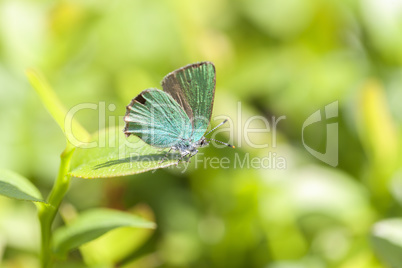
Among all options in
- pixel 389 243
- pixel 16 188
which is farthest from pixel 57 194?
pixel 389 243

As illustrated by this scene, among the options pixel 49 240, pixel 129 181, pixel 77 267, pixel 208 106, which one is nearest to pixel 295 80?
pixel 129 181

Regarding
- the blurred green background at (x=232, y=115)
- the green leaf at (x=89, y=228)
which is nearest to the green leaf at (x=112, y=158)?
the green leaf at (x=89, y=228)

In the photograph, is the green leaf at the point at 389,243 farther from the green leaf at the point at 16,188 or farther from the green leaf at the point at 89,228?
the green leaf at the point at 16,188

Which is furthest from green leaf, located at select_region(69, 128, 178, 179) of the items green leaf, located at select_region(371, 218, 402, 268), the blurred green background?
green leaf, located at select_region(371, 218, 402, 268)

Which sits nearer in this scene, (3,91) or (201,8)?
(3,91)

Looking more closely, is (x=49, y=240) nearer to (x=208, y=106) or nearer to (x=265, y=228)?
(x=208, y=106)

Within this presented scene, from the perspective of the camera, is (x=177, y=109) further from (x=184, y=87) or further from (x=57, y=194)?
(x=57, y=194)
